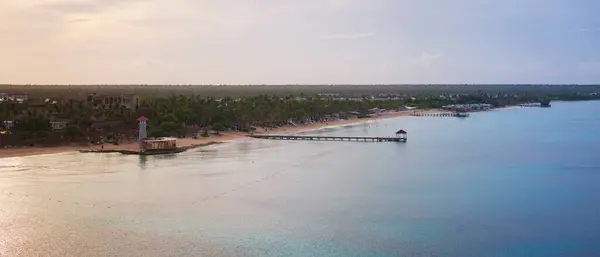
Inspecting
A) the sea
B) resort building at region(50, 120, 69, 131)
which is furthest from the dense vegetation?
the sea

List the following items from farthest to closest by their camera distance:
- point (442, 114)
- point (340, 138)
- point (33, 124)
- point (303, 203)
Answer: point (442, 114) < point (340, 138) < point (33, 124) < point (303, 203)

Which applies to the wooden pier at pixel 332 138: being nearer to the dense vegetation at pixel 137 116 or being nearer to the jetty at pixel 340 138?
the jetty at pixel 340 138

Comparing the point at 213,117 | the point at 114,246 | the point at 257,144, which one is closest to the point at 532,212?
the point at 114,246

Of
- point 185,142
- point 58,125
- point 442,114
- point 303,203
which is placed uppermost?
point 58,125

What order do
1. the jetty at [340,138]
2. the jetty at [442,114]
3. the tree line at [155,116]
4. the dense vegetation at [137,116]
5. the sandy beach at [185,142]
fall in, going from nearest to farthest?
the sandy beach at [185,142], the dense vegetation at [137,116], the tree line at [155,116], the jetty at [340,138], the jetty at [442,114]

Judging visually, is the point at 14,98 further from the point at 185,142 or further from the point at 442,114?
the point at 442,114

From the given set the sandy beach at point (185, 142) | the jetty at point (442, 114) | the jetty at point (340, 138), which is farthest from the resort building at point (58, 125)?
the jetty at point (442, 114)

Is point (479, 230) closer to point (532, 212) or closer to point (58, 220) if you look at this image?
point (532, 212)

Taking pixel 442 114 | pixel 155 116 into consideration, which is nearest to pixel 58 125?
pixel 155 116
